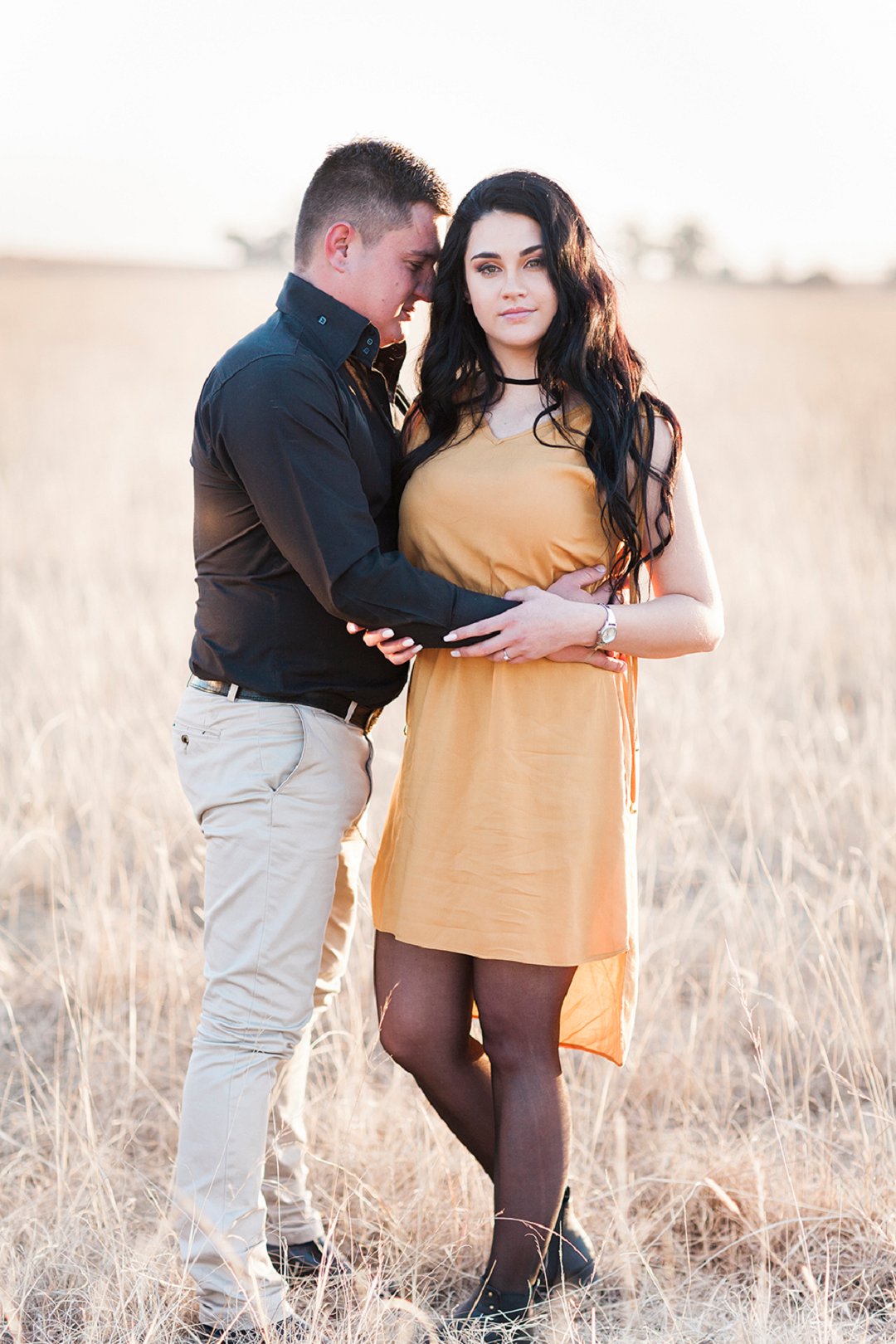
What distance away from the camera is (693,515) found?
2400 mm

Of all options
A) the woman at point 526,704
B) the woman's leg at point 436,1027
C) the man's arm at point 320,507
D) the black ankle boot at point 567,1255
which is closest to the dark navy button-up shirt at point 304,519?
the man's arm at point 320,507

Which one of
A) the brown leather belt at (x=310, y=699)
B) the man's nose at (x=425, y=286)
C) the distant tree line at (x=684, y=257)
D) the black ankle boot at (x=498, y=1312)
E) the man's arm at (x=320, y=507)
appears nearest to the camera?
the man's arm at (x=320, y=507)

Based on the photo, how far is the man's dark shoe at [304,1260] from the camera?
2.61 metres

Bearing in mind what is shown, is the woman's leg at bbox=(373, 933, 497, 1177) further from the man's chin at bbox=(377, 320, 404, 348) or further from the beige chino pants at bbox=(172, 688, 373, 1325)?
the man's chin at bbox=(377, 320, 404, 348)

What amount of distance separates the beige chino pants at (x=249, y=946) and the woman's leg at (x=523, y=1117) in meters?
0.39

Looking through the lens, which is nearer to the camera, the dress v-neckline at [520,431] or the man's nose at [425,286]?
the dress v-neckline at [520,431]

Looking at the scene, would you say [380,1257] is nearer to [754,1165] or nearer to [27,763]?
[754,1165]

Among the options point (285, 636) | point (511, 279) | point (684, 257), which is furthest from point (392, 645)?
point (684, 257)

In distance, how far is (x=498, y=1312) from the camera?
93.7 inches

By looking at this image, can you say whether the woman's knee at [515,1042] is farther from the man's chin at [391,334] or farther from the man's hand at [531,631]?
the man's chin at [391,334]

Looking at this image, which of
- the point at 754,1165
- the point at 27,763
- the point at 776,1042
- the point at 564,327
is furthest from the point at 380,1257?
the point at 27,763

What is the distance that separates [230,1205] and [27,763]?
96.1 inches

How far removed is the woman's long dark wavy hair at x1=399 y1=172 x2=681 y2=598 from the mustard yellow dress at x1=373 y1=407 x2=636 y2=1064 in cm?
5

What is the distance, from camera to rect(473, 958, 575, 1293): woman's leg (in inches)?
92.7
